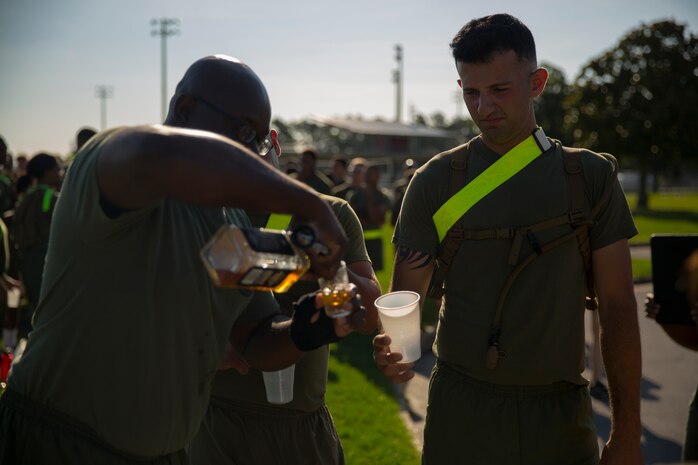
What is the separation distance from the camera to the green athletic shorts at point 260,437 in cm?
329

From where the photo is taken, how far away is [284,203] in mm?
1638

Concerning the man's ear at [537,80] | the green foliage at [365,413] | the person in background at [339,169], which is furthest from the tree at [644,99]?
the man's ear at [537,80]

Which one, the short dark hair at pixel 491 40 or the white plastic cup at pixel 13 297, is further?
the white plastic cup at pixel 13 297

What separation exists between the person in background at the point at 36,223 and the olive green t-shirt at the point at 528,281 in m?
6.12

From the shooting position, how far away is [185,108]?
216 cm

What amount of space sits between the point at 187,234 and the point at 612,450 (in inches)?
76.4

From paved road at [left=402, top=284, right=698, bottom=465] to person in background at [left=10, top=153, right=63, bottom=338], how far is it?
4.39 meters

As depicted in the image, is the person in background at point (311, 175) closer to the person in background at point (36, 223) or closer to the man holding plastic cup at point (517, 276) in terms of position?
the person in background at point (36, 223)

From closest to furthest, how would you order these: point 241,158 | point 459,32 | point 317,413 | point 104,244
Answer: point 241,158
point 104,244
point 459,32
point 317,413

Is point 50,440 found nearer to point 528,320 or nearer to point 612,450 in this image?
point 528,320

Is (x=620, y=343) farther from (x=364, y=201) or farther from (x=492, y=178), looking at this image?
(x=364, y=201)

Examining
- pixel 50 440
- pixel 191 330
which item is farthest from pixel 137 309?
pixel 50 440

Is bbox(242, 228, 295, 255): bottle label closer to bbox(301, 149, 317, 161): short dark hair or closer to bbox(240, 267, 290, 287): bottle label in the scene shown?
bbox(240, 267, 290, 287): bottle label

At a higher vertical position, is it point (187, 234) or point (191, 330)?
point (187, 234)
